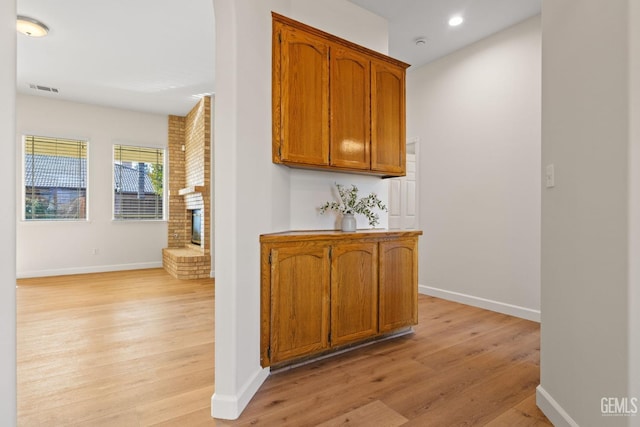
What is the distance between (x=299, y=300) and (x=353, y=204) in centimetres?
110

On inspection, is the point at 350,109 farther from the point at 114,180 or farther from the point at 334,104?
the point at 114,180

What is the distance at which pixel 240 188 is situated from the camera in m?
1.86

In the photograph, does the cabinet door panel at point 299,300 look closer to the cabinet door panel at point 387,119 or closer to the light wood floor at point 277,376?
the light wood floor at point 277,376

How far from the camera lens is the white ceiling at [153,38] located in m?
3.23

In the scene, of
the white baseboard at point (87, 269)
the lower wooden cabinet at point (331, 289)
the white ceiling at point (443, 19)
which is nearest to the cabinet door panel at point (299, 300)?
the lower wooden cabinet at point (331, 289)

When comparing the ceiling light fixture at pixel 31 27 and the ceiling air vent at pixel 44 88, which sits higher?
the ceiling air vent at pixel 44 88

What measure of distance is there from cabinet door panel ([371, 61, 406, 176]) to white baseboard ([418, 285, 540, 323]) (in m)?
1.86

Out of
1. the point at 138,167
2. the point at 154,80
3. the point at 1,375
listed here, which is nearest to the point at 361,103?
the point at 1,375

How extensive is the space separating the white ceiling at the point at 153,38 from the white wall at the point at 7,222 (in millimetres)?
2695

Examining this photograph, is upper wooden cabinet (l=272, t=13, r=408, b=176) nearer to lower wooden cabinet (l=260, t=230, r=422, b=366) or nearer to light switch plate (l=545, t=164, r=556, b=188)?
lower wooden cabinet (l=260, t=230, r=422, b=366)

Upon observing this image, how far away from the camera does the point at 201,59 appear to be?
4359 millimetres

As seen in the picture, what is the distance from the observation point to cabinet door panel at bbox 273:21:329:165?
235 centimetres

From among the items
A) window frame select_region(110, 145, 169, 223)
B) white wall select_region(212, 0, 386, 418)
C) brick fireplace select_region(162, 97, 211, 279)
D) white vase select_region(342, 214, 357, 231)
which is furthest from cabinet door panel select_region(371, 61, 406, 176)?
window frame select_region(110, 145, 169, 223)

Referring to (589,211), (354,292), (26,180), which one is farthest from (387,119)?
(26,180)
